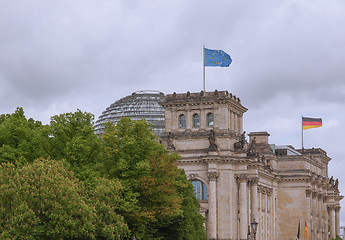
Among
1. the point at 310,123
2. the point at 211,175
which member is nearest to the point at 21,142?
the point at 211,175

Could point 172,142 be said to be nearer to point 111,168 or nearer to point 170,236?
point 170,236

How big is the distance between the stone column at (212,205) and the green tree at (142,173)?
2746 cm

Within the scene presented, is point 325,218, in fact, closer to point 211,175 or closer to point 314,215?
point 314,215

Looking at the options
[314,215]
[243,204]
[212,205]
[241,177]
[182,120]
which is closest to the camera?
[212,205]

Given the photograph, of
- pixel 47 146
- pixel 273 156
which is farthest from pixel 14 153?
pixel 273 156

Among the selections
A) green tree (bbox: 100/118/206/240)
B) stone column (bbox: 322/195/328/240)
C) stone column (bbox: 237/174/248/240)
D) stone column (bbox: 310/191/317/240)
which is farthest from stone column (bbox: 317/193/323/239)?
green tree (bbox: 100/118/206/240)

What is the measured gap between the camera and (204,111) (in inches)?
4705

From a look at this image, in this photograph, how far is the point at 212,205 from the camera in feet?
377

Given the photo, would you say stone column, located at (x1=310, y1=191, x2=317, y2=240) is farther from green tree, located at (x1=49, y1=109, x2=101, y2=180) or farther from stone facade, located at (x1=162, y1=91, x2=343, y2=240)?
green tree, located at (x1=49, y1=109, x2=101, y2=180)

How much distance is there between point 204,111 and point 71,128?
40.0 meters

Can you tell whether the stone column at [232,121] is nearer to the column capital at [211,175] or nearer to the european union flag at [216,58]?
the european union flag at [216,58]

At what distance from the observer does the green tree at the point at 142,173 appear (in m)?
80.2

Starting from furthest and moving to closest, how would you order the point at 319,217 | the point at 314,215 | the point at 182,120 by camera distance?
1. the point at 319,217
2. the point at 314,215
3. the point at 182,120

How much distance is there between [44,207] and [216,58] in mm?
60045
